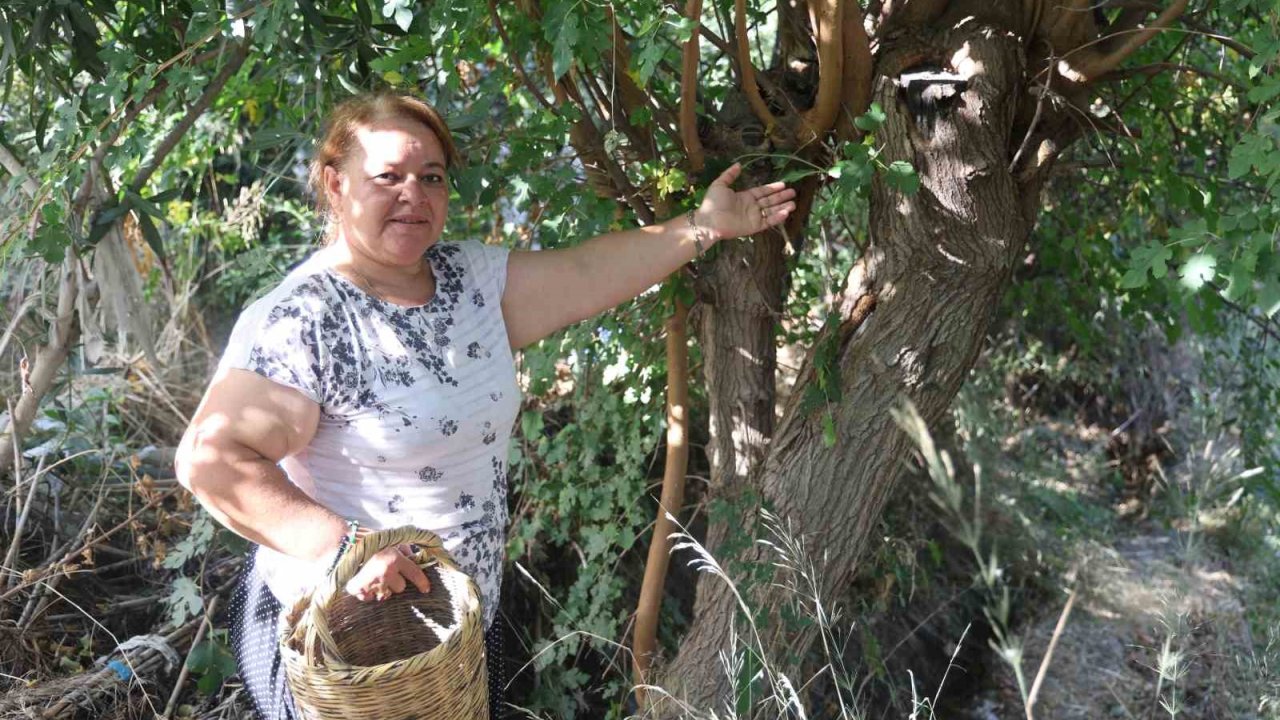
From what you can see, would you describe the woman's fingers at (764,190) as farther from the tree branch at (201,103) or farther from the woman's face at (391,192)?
the tree branch at (201,103)

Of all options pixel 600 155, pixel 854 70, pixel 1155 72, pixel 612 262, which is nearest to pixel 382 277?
pixel 612 262

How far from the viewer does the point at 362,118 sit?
2.22 metres

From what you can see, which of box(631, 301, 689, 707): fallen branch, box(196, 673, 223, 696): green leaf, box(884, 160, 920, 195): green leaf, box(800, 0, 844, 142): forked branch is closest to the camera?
box(884, 160, 920, 195): green leaf

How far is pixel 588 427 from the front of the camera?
345cm

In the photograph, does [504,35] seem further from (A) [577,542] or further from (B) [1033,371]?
(B) [1033,371]

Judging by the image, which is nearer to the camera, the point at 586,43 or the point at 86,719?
the point at 586,43

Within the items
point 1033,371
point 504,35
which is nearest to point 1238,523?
point 1033,371

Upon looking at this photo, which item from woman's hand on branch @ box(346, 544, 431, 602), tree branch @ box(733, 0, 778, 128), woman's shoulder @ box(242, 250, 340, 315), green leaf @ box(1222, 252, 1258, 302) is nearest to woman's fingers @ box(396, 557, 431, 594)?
woman's hand on branch @ box(346, 544, 431, 602)

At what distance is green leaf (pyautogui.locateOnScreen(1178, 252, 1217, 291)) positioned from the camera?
1.91 meters

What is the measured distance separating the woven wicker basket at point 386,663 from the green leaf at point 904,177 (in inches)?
43.1

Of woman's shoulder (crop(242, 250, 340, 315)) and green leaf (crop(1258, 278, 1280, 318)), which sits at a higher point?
woman's shoulder (crop(242, 250, 340, 315))

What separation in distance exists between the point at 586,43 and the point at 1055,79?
42.2 inches

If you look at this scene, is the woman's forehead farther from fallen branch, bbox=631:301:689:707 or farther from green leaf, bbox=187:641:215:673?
green leaf, bbox=187:641:215:673

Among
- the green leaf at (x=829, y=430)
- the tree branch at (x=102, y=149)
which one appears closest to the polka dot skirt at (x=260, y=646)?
the green leaf at (x=829, y=430)
